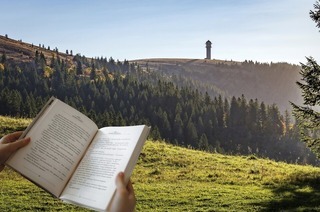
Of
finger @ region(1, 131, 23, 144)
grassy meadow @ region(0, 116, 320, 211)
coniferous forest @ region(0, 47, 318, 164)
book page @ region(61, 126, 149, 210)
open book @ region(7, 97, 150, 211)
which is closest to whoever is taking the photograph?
book page @ region(61, 126, 149, 210)

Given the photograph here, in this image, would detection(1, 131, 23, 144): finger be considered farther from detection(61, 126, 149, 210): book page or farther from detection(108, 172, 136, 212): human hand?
detection(108, 172, 136, 212): human hand

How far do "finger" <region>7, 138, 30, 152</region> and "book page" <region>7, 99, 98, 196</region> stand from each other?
7cm

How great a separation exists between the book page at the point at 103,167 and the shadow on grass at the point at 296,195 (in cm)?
1022

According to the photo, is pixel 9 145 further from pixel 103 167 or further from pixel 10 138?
pixel 103 167

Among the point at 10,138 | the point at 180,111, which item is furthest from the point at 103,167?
the point at 180,111

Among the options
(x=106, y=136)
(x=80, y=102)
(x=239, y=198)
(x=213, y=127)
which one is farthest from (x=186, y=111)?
(x=106, y=136)

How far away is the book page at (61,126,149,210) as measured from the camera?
3.49 meters

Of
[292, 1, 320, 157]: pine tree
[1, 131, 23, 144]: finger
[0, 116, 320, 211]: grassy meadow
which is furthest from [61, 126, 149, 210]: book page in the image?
[292, 1, 320, 157]: pine tree

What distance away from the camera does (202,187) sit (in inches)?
648

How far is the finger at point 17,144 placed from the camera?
3.70 meters

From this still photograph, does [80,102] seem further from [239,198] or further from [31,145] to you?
[31,145]

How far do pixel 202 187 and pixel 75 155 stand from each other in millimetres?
12983

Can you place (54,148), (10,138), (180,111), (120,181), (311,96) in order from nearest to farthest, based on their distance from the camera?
1. (120,181)
2. (10,138)
3. (54,148)
4. (311,96)
5. (180,111)

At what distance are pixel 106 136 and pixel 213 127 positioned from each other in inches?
4585
